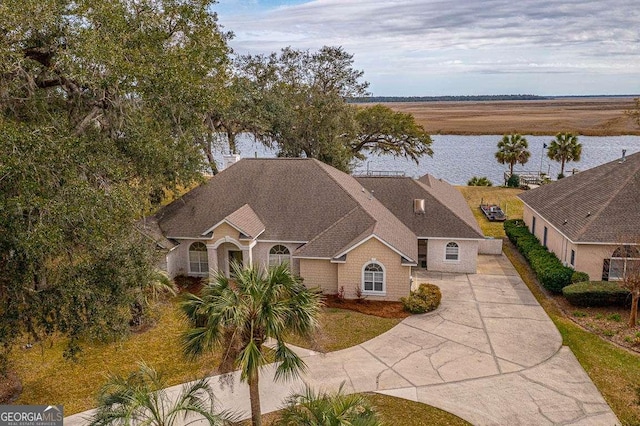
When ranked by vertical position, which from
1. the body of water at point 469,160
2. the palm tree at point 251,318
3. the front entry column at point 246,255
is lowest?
the front entry column at point 246,255

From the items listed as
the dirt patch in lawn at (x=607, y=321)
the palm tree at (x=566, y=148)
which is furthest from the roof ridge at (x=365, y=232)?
the palm tree at (x=566, y=148)

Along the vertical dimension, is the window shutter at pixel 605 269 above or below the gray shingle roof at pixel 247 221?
below

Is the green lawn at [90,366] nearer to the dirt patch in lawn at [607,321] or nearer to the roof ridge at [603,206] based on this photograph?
the dirt patch in lawn at [607,321]

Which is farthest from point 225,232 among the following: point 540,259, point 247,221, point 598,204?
point 598,204

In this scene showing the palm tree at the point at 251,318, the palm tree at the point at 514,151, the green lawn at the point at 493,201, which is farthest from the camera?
the palm tree at the point at 514,151

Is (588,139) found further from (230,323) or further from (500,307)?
(230,323)

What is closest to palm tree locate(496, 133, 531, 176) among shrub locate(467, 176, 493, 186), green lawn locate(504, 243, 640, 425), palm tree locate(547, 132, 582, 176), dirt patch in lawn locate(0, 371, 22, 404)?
shrub locate(467, 176, 493, 186)

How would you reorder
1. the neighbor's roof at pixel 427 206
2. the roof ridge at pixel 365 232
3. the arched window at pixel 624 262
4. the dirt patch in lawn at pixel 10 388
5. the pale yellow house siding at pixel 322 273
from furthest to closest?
the neighbor's roof at pixel 427 206, the pale yellow house siding at pixel 322 273, the roof ridge at pixel 365 232, the arched window at pixel 624 262, the dirt patch in lawn at pixel 10 388

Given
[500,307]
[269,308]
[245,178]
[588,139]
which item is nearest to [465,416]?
[269,308]
